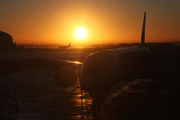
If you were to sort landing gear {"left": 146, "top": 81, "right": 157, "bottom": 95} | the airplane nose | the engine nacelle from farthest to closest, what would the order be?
landing gear {"left": 146, "top": 81, "right": 157, "bottom": 95} < the engine nacelle < the airplane nose

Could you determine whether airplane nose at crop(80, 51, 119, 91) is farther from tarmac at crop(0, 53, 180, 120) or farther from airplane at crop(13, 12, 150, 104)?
tarmac at crop(0, 53, 180, 120)

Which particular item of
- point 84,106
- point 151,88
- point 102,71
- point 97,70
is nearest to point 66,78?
point 84,106

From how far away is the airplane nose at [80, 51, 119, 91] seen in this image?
50.3 ft

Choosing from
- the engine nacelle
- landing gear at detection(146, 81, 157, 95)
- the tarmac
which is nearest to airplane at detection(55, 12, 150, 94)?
the engine nacelle

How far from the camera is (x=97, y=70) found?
51.2 feet

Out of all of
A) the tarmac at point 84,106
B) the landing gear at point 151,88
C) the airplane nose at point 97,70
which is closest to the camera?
the tarmac at point 84,106

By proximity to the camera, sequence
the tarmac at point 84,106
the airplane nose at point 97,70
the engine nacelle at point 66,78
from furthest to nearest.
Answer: the engine nacelle at point 66,78, the airplane nose at point 97,70, the tarmac at point 84,106

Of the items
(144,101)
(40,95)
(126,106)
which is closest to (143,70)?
(144,101)

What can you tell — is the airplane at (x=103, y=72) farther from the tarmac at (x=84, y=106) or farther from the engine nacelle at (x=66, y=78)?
the tarmac at (x=84, y=106)

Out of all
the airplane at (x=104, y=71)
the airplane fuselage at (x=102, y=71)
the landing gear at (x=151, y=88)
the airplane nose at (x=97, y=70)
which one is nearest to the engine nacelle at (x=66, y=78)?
the airplane at (x=104, y=71)

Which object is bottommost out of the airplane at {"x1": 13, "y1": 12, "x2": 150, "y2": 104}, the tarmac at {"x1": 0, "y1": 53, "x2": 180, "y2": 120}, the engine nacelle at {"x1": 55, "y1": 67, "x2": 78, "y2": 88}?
the tarmac at {"x1": 0, "y1": 53, "x2": 180, "y2": 120}

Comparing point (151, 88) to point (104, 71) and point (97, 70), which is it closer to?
point (104, 71)

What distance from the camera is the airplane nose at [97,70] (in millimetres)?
15336

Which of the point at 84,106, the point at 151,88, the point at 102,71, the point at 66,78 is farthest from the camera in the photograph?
the point at 151,88
